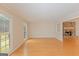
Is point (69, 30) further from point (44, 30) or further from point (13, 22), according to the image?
point (13, 22)

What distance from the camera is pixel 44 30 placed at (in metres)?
13.3

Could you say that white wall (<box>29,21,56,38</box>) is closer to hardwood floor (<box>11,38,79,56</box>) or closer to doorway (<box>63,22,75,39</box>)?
doorway (<box>63,22,75,39</box>)

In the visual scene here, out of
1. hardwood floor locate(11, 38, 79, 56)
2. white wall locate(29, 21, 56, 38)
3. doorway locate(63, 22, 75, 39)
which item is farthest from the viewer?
doorway locate(63, 22, 75, 39)

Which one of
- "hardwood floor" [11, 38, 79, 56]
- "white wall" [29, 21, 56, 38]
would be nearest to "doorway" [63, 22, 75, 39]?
"white wall" [29, 21, 56, 38]

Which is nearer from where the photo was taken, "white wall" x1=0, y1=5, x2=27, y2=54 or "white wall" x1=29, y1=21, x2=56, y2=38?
"white wall" x1=0, y1=5, x2=27, y2=54

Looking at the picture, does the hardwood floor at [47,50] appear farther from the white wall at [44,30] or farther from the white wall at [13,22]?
the white wall at [44,30]

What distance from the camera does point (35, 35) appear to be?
13.3 m

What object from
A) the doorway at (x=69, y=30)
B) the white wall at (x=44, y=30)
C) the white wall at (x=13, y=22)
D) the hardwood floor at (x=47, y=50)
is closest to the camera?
the white wall at (x=13, y=22)

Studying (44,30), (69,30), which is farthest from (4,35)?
(69,30)

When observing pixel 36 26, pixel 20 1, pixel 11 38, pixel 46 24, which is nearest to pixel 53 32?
pixel 46 24

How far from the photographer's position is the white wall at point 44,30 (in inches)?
521

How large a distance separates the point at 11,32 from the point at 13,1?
4.72 m

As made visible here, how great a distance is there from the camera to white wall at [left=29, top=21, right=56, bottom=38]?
1323 cm

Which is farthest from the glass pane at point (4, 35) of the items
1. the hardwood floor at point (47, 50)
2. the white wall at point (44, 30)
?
the white wall at point (44, 30)
